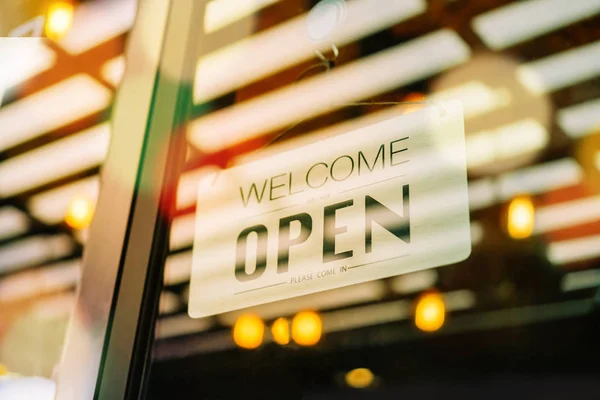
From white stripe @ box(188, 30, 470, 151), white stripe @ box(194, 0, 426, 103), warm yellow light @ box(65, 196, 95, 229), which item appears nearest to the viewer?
white stripe @ box(188, 30, 470, 151)

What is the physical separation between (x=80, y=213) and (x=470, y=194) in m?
0.87

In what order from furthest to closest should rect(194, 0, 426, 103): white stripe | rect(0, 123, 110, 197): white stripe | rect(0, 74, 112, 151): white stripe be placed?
rect(0, 74, 112, 151): white stripe → rect(0, 123, 110, 197): white stripe → rect(194, 0, 426, 103): white stripe

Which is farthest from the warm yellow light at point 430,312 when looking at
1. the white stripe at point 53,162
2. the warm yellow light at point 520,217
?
the white stripe at point 53,162

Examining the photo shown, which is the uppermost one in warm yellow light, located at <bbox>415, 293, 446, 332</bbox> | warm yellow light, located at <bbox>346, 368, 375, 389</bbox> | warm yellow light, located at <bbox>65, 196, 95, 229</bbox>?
warm yellow light, located at <bbox>65, 196, 95, 229</bbox>

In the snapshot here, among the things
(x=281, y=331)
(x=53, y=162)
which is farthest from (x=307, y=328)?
(x=53, y=162)

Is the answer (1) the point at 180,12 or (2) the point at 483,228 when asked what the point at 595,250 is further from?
(1) the point at 180,12

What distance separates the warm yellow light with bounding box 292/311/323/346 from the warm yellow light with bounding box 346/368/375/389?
7 centimetres

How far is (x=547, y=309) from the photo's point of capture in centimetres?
74

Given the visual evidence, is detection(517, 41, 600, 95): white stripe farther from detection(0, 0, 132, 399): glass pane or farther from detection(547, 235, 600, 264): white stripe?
detection(0, 0, 132, 399): glass pane

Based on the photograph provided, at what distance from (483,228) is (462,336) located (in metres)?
0.14

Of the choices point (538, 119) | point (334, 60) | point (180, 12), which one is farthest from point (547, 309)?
point (180, 12)

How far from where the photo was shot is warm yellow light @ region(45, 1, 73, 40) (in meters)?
1.61

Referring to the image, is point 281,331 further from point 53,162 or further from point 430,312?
point 53,162

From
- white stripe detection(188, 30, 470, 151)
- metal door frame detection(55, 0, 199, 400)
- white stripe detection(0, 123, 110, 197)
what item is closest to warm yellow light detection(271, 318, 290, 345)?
metal door frame detection(55, 0, 199, 400)
